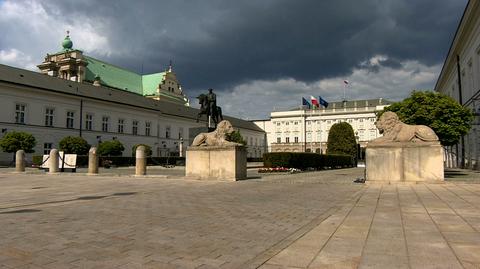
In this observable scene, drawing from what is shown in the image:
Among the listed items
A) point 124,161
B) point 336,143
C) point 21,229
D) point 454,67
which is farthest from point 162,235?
point 336,143

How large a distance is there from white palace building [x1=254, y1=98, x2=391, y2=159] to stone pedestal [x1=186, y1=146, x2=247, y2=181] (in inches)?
3843

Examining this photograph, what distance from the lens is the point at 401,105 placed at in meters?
26.6

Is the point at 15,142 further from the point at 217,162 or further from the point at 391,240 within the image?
the point at 391,240

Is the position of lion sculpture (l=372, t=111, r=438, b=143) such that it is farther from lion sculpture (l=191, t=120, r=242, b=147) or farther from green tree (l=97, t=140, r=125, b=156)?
green tree (l=97, t=140, r=125, b=156)

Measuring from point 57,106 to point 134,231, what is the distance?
5939 cm

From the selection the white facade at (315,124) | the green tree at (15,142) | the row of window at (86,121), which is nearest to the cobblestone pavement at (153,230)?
the green tree at (15,142)

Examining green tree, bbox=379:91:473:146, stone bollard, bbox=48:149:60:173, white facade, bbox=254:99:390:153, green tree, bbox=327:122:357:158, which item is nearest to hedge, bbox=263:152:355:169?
green tree, bbox=379:91:473:146

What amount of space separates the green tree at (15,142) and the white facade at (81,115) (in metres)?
3.69

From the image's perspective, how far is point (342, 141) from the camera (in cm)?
6306

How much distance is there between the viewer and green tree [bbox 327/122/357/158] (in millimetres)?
62625

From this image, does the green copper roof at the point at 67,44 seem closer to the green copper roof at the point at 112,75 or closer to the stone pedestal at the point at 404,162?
the green copper roof at the point at 112,75

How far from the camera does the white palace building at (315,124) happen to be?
117m

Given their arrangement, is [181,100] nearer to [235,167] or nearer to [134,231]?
[235,167]

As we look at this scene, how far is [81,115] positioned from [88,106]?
2.20m
